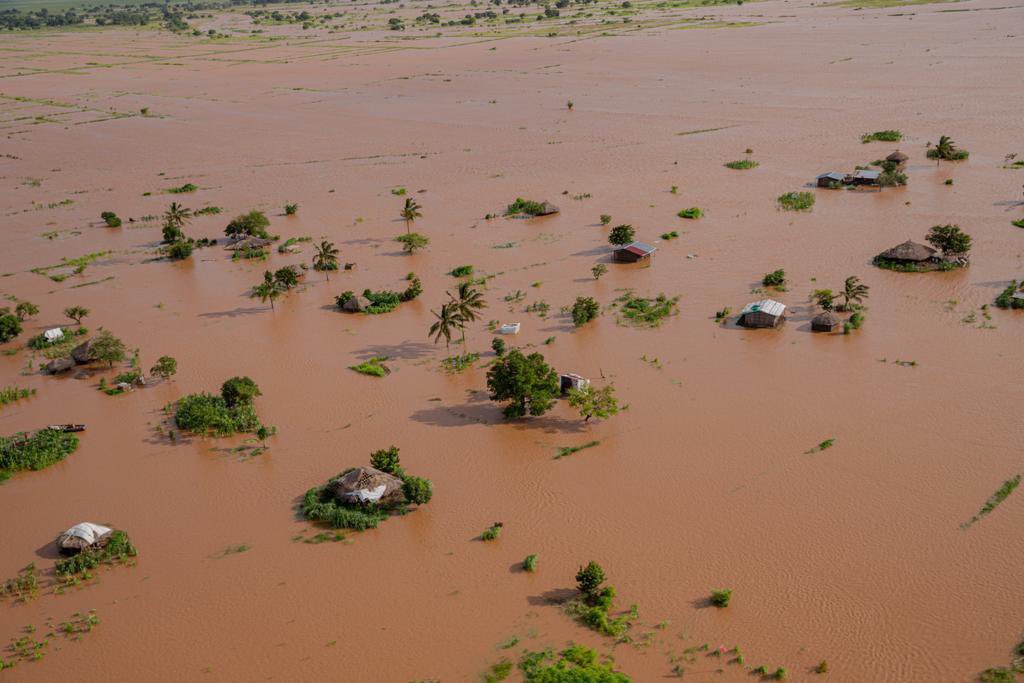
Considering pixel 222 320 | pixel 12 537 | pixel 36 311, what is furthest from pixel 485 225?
pixel 12 537

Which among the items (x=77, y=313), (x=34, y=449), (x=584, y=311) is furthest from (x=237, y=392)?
(x=584, y=311)

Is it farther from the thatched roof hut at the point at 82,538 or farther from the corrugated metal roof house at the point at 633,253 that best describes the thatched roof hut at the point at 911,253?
the thatched roof hut at the point at 82,538

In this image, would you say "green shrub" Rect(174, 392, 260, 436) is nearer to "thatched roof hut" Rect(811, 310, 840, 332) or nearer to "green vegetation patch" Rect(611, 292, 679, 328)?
"green vegetation patch" Rect(611, 292, 679, 328)

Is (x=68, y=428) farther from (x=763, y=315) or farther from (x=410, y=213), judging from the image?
(x=763, y=315)

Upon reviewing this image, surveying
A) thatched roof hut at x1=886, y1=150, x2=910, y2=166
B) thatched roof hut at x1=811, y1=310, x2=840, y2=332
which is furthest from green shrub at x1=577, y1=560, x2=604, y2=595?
thatched roof hut at x1=886, y1=150, x2=910, y2=166

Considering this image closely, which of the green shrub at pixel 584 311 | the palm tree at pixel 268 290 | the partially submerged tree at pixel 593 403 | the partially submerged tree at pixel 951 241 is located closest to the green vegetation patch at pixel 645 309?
the green shrub at pixel 584 311

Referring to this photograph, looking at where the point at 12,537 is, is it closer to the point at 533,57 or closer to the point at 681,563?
the point at 681,563
